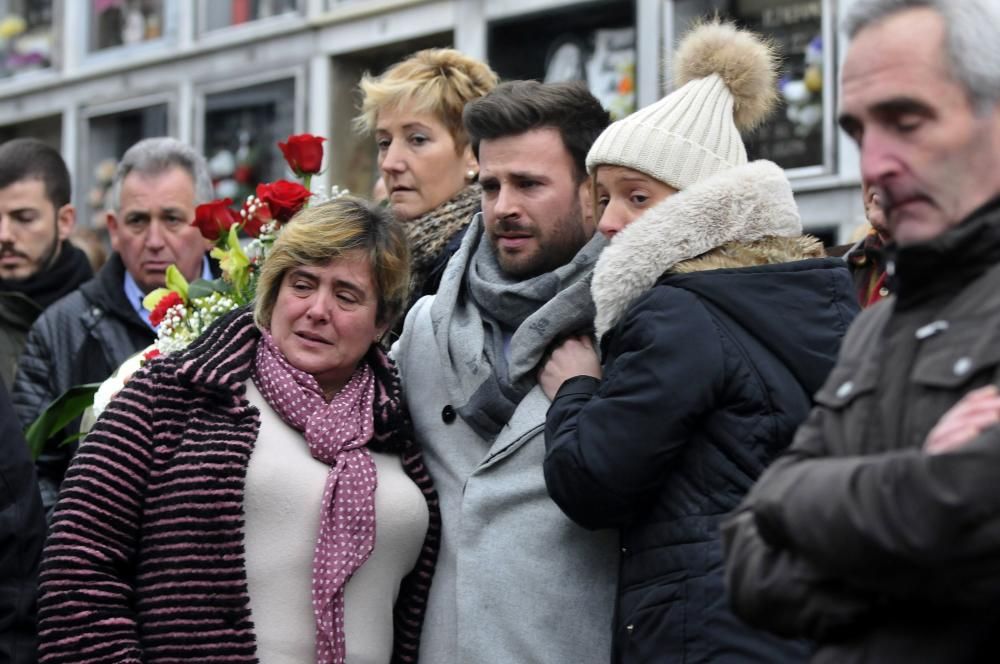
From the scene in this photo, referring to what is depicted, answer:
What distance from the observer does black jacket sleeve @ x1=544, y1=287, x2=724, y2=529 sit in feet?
9.80

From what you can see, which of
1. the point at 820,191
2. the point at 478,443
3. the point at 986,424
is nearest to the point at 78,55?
the point at 820,191

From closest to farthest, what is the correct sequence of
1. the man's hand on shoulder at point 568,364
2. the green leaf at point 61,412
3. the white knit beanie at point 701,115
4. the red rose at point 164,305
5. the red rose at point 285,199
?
the white knit beanie at point 701,115
the man's hand on shoulder at point 568,364
the red rose at point 285,199
the red rose at point 164,305
the green leaf at point 61,412

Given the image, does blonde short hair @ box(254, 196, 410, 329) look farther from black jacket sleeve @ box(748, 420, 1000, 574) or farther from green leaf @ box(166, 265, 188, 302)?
black jacket sleeve @ box(748, 420, 1000, 574)

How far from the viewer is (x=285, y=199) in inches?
161

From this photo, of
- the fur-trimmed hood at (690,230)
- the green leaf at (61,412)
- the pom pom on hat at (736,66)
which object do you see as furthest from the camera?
the green leaf at (61,412)

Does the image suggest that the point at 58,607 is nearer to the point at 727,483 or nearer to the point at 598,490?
the point at 598,490

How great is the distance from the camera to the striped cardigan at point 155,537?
3.44 metres

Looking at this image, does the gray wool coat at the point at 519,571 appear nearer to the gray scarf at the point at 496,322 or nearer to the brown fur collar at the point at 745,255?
the gray scarf at the point at 496,322

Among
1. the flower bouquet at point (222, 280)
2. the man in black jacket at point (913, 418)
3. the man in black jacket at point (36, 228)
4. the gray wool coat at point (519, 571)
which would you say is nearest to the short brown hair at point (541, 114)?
the flower bouquet at point (222, 280)

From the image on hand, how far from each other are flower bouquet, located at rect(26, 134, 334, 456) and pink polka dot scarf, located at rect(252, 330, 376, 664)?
0.44 meters

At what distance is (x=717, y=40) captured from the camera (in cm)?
354

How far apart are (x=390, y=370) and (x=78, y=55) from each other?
12074 millimetres

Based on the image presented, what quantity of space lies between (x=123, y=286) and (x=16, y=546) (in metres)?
1.79

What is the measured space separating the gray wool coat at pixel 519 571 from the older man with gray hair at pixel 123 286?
1.51 meters
